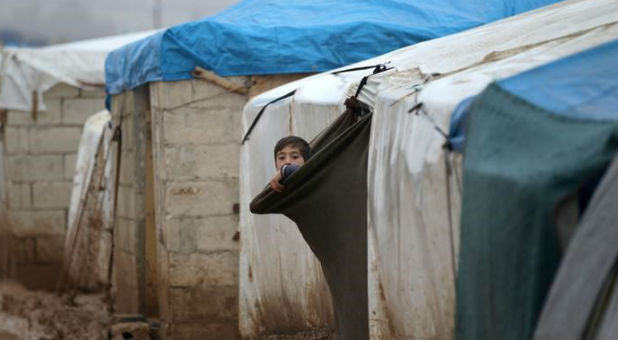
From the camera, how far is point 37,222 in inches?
580

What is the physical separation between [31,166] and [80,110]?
0.92 metres

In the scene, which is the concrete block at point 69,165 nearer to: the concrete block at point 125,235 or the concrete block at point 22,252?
the concrete block at point 22,252

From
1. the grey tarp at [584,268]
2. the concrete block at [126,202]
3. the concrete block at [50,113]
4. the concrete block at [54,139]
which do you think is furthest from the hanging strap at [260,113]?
the concrete block at [54,139]

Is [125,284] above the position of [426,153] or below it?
below

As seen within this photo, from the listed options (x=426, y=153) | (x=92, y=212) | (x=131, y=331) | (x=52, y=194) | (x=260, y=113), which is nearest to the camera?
(x=426, y=153)

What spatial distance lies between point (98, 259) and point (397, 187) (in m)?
8.78

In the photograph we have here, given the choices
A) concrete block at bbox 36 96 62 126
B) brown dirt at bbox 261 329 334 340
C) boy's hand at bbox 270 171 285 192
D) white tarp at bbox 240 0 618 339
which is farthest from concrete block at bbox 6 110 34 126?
boy's hand at bbox 270 171 285 192

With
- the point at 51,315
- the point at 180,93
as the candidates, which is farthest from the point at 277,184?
the point at 51,315

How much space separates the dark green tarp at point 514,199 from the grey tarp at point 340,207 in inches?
61.3

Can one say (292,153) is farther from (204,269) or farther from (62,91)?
(62,91)

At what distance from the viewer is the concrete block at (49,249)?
14.8 metres

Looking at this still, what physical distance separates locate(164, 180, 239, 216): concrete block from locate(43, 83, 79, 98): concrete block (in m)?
6.12

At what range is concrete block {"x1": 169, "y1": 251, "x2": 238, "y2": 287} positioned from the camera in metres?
8.75

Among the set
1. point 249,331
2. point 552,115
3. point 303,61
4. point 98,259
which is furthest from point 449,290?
point 98,259
